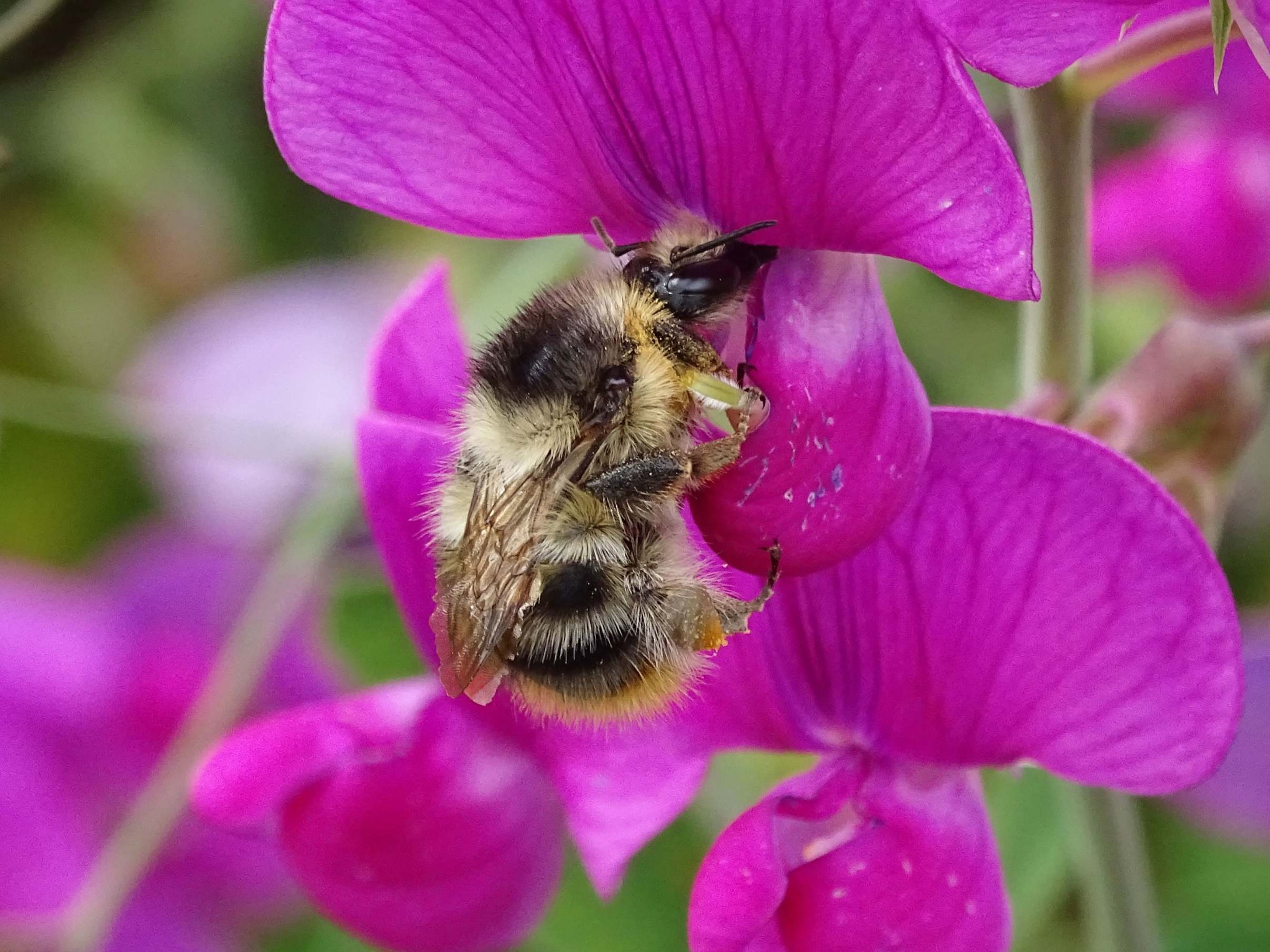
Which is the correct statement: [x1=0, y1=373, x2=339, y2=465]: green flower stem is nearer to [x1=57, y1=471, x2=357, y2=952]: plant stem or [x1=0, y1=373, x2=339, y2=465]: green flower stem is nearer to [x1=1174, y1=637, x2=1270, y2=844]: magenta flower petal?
[x1=57, y1=471, x2=357, y2=952]: plant stem

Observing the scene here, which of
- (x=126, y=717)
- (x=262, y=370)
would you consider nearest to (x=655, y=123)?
(x=126, y=717)

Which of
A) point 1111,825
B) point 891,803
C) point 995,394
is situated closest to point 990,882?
point 891,803

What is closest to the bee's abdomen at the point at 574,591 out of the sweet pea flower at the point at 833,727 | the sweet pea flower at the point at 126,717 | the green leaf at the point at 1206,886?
the sweet pea flower at the point at 833,727

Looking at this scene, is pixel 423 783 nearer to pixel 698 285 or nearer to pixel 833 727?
pixel 833 727

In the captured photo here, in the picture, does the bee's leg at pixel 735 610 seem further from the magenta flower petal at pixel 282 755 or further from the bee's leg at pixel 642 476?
the magenta flower petal at pixel 282 755

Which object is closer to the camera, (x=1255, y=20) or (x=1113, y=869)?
(x=1255, y=20)

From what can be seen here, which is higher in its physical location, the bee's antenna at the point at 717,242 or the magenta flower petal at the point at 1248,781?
the bee's antenna at the point at 717,242

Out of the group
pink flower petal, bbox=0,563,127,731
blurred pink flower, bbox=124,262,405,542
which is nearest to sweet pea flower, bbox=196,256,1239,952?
pink flower petal, bbox=0,563,127,731

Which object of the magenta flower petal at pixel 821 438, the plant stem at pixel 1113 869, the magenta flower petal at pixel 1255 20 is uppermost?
the magenta flower petal at pixel 1255 20

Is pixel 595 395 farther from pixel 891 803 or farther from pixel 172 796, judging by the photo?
pixel 172 796
